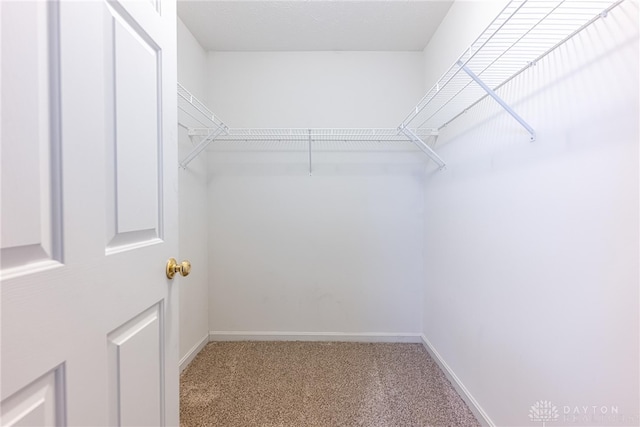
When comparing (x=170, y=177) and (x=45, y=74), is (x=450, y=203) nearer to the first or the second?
(x=170, y=177)

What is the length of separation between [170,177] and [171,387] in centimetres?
69

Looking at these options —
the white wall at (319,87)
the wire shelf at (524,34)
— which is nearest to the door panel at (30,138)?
the wire shelf at (524,34)

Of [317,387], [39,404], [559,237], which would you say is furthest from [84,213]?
[317,387]

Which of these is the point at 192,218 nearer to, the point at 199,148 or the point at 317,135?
the point at 199,148

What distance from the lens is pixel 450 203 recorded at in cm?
178

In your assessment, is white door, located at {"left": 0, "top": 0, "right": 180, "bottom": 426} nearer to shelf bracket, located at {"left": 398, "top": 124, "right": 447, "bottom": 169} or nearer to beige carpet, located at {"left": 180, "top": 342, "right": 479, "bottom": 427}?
beige carpet, located at {"left": 180, "top": 342, "right": 479, "bottom": 427}

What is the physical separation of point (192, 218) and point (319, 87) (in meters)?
1.44

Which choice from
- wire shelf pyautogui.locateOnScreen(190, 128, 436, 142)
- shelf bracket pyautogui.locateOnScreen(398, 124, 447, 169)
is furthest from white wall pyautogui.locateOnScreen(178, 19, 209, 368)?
shelf bracket pyautogui.locateOnScreen(398, 124, 447, 169)

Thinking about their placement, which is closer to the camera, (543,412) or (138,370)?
(138,370)

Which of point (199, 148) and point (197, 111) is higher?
point (197, 111)

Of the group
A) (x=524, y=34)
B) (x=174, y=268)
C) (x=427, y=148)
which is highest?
(x=524, y=34)

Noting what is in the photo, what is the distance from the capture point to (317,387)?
1.68 meters

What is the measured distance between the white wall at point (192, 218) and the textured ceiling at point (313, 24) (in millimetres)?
200

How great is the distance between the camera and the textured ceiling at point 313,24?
1735 mm
